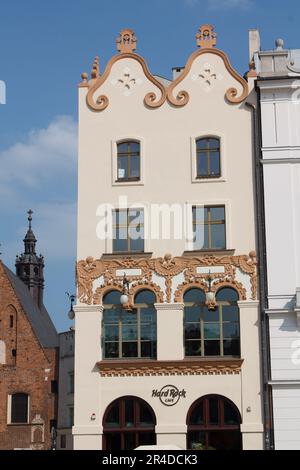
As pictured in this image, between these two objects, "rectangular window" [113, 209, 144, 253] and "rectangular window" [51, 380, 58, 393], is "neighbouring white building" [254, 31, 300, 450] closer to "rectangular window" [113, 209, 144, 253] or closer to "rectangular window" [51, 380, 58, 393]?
"rectangular window" [113, 209, 144, 253]

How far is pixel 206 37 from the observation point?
36594mm

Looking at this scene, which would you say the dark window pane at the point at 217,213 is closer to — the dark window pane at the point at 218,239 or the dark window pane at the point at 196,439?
the dark window pane at the point at 218,239

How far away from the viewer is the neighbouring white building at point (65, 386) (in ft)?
157

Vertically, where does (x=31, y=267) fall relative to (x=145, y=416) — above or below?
above

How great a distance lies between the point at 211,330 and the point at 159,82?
35.6ft

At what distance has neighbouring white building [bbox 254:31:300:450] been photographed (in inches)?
1277

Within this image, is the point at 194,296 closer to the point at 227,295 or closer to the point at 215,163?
the point at 227,295

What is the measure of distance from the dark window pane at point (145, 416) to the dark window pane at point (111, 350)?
7.74ft

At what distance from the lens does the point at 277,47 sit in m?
36.4

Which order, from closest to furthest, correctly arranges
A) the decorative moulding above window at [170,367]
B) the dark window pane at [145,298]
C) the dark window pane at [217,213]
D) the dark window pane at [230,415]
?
1. the dark window pane at [230,415]
2. the decorative moulding above window at [170,367]
3. the dark window pane at [145,298]
4. the dark window pane at [217,213]

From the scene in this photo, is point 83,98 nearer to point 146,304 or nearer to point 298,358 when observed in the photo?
point 146,304

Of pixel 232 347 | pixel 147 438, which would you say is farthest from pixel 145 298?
pixel 147 438

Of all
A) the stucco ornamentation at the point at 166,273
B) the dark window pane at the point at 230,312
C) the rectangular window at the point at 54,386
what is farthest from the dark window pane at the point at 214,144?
the rectangular window at the point at 54,386
